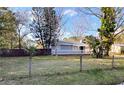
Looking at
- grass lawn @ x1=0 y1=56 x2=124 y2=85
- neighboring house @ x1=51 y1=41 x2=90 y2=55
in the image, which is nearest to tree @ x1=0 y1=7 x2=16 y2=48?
grass lawn @ x1=0 y1=56 x2=124 y2=85

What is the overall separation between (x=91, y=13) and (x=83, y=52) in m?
0.44

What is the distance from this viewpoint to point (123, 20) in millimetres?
3555

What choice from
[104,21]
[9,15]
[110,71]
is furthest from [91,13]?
[9,15]

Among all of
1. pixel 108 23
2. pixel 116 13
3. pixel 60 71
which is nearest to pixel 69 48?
pixel 60 71

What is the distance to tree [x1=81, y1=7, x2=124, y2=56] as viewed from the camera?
3.55 meters

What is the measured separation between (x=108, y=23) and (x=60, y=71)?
2.47 feet

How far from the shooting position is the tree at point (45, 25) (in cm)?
353

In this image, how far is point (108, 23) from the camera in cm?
358

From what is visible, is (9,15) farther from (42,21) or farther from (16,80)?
(16,80)

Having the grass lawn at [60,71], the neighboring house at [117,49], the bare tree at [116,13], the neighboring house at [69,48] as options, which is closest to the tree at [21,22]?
the grass lawn at [60,71]

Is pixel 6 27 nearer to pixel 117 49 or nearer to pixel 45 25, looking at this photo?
pixel 45 25

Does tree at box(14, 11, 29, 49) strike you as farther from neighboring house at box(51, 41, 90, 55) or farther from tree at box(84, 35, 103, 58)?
tree at box(84, 35, 103, 58)

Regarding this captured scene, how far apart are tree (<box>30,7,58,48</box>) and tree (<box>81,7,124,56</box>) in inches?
15.0

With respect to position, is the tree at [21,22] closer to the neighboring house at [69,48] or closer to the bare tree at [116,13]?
the neighboring house at [69,48]
